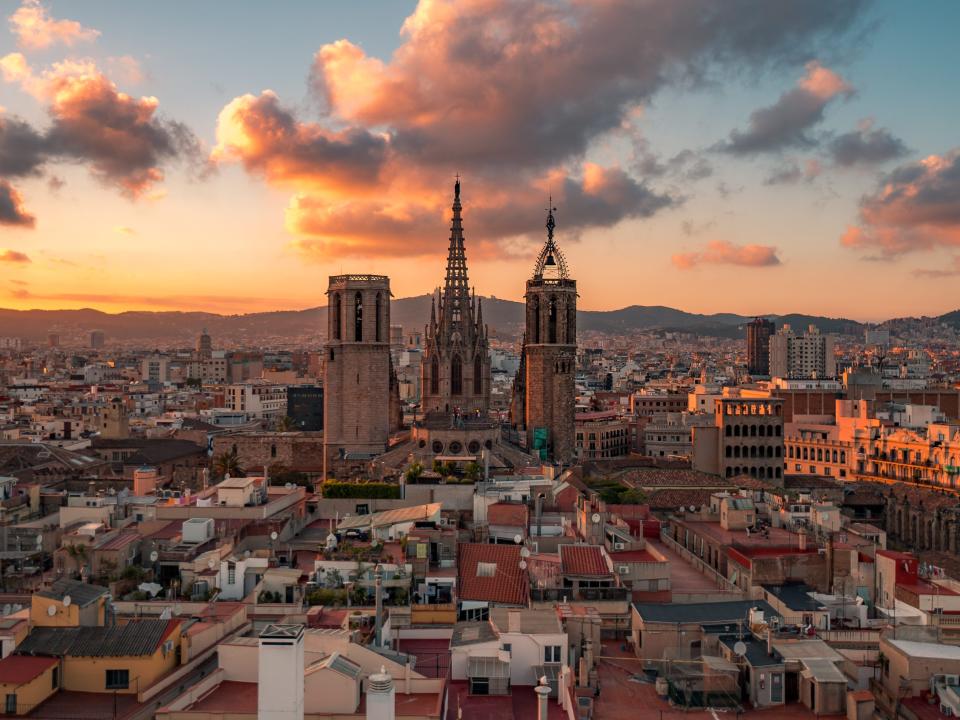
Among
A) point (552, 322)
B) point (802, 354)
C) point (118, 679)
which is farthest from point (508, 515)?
point (802, 354)

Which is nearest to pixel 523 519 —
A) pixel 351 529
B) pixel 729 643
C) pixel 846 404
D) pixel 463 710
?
pixel 351 529

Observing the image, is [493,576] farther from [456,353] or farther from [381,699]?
[456,353]

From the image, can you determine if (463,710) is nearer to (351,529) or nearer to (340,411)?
(351,529)

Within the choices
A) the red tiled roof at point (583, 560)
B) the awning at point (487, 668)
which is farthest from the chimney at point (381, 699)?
the red tiled roof at point (583, 560)

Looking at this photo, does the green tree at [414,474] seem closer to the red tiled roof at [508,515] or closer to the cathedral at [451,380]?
the red tiled roof at [508,515]

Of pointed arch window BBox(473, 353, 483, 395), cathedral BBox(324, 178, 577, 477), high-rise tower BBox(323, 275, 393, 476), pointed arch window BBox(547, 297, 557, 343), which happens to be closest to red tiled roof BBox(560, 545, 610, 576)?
cathedral BBox(324, 178, 577, 477)

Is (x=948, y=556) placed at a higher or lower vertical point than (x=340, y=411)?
lower
